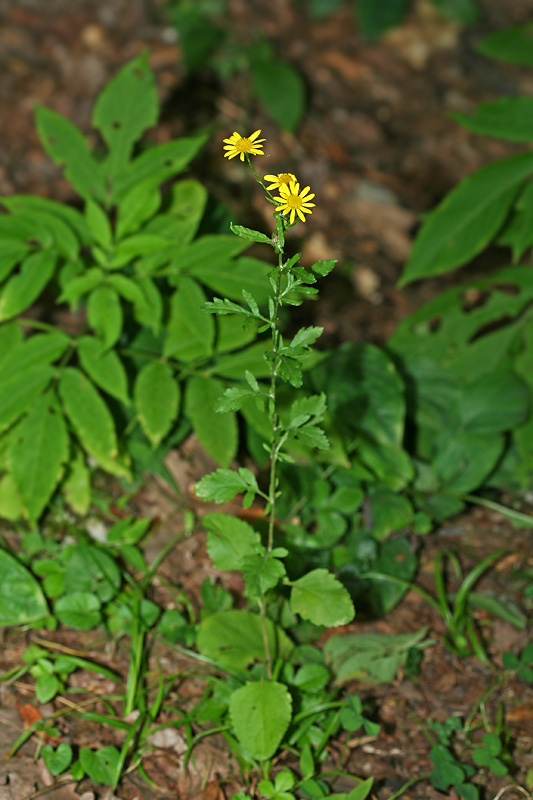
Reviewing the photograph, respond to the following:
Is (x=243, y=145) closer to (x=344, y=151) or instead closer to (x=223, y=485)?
(x=223, y=485)

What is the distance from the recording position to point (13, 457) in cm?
209

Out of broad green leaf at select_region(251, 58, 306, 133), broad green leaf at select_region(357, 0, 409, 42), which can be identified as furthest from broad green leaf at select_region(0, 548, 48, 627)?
broad green leaf at select_region(357, 0, 409, 42)

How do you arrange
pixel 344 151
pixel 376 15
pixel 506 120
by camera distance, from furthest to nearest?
pixel 376 15
pixel 344 151
pixel 506 120

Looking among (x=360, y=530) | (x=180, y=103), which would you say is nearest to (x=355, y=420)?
(x=360, y=530)

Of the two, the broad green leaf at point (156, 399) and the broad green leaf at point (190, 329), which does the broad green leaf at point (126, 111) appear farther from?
the broad green leaf at point (156, 399)

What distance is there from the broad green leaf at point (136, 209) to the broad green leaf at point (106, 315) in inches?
9.5

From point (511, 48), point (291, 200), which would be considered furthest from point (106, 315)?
point (511, 48)

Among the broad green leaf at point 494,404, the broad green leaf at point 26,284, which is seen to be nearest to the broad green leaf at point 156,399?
the broad green leaf at point 26,284

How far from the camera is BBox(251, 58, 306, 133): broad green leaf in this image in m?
4.20

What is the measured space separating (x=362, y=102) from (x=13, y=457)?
11.7 ft

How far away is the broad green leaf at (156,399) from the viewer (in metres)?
2.14

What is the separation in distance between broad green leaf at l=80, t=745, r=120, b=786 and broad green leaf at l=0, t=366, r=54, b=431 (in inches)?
34.8

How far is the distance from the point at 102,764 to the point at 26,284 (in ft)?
4.33

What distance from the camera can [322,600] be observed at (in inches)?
68.7
